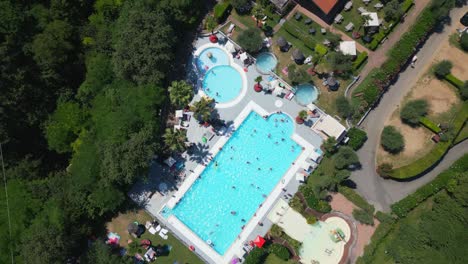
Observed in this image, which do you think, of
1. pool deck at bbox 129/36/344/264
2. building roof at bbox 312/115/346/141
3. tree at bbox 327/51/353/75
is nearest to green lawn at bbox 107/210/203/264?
pool deck at bbox 129/36/344/264

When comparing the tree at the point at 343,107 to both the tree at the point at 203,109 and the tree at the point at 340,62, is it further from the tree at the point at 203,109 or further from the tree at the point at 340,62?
the tree at the point at 203,109

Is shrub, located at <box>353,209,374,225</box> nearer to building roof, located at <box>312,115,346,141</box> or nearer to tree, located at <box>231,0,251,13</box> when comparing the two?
building roof, located at <box>312,115,346,141</box>

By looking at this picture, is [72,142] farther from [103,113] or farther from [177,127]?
[177,127]

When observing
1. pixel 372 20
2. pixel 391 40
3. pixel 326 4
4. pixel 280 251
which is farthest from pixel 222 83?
pixel 391 40

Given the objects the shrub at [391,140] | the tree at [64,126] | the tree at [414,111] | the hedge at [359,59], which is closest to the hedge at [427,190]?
the shrub at [391,140]

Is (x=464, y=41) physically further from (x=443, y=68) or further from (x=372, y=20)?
(x=372, y=20)
